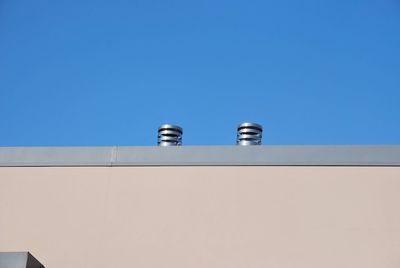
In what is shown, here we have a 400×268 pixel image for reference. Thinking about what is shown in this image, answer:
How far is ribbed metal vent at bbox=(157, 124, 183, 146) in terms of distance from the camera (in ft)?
30.2
